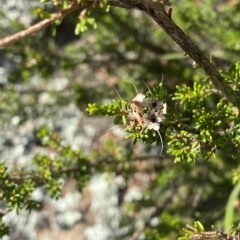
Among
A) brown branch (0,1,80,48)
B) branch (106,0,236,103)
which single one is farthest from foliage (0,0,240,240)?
brown branch (0,1,80,48)

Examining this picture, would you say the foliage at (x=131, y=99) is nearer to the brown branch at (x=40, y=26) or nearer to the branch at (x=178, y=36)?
the branch at (x=178, y=36)

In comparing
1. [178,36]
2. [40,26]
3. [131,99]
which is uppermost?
[131,99]

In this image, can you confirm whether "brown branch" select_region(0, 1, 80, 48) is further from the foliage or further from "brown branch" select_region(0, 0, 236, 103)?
the foliage

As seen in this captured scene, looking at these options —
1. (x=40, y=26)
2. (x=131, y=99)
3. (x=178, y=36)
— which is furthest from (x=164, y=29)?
(x=131, y=99)

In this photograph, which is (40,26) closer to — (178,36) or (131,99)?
(178,36)

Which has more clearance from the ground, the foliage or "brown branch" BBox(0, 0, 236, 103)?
the foliage

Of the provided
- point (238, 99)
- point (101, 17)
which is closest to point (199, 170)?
point (101, 17)

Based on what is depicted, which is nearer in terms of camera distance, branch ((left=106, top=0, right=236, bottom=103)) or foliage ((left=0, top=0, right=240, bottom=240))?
branch ((left=106, top=0, right=236, bottom=103))

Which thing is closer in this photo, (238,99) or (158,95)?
(158,95)

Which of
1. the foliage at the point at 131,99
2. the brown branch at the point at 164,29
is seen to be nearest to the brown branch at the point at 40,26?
the brown branch at the point at 164,29

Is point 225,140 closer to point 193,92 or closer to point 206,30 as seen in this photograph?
point 193,92

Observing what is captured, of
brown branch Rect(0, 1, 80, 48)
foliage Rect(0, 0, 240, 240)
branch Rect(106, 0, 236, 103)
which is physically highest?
foliage Rect(0, 0, 240, 240)
